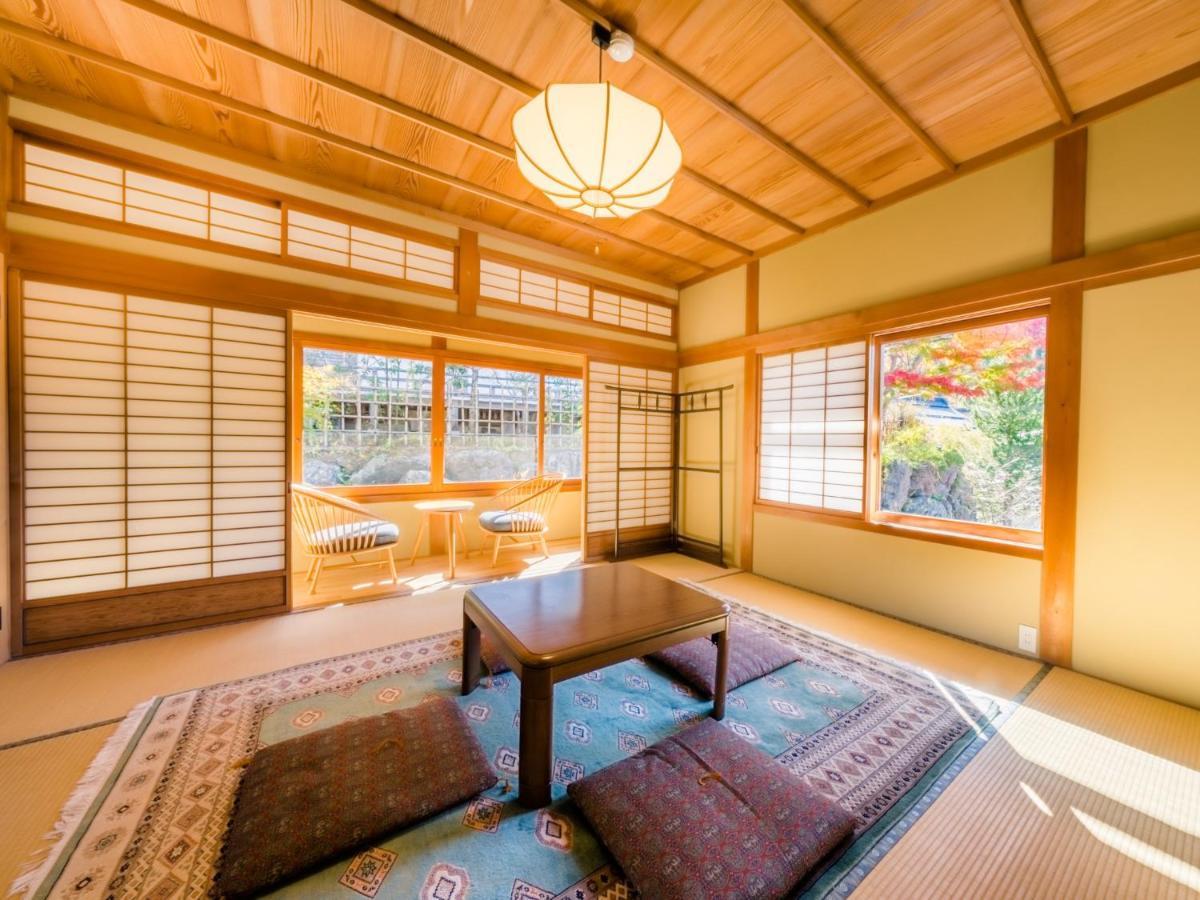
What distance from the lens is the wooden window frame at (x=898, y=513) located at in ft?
8.23

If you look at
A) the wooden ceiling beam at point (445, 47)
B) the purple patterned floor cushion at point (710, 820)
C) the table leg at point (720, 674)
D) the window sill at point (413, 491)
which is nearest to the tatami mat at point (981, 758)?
the purple patterned floor cushion at point (710, 820)

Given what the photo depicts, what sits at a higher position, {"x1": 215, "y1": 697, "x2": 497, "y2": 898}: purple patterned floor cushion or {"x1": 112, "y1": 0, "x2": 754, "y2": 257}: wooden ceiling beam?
{"x1": 112, "y1": 0, "x2": 754, "y2": 257}: wooden ceiling beam

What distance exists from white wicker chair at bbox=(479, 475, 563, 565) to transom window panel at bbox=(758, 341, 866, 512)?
2.02 m

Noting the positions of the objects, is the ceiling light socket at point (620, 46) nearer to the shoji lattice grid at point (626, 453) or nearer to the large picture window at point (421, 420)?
the shoji lattice grid at point (626, 453)

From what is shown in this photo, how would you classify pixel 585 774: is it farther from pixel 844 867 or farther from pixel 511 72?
pixel 511 72

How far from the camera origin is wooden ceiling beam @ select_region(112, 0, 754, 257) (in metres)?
1.81

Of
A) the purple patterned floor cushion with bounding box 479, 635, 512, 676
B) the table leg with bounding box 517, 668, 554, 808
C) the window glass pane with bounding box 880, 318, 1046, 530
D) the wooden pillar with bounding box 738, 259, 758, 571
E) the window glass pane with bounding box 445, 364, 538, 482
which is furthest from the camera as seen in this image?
the window glass pane with bounding box 445, 364, 538, 482

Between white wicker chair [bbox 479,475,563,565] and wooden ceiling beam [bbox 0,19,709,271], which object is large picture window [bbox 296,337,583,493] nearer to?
white wicker chair [bbox 479,475,563,565]

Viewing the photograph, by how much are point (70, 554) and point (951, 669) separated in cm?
481

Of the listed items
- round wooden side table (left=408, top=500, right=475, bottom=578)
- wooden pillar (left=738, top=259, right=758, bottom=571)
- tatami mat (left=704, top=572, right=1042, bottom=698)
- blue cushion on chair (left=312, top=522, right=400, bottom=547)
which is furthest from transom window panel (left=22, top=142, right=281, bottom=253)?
tatami mat (left=704, top=572, right=1042, bottom=698)

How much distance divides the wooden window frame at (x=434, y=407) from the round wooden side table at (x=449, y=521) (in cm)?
23

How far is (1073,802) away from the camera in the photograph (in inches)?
57.7

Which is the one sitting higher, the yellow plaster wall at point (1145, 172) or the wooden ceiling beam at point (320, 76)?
the wooden ceiling beam at point (320, 76)

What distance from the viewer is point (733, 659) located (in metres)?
2.26
